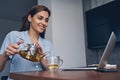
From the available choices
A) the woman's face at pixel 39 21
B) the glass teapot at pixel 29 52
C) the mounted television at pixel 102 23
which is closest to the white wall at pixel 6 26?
the mounted television at pixel 102 23

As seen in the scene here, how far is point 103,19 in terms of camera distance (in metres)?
2.97

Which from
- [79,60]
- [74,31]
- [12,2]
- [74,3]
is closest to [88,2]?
[74,3]

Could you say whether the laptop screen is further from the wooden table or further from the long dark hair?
the long dark hair

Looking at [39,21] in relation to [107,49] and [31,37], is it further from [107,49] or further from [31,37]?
[107,49]

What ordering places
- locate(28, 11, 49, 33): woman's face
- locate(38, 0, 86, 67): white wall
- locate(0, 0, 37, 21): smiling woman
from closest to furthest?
locate(28, 11, 49, 33): woman's face
locate(38, 0, 86, 67): white wall
locate(0, 0, 37, 21): smiling woman

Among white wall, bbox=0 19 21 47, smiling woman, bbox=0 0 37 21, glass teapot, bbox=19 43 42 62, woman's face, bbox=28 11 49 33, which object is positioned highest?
smiling woman, bbox=0 0 37 21

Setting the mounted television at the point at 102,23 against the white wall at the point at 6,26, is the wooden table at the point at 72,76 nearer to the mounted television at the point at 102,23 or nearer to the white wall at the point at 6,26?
the mounted television at the point at 102,23

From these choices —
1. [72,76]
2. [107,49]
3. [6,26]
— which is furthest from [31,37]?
[6,26]

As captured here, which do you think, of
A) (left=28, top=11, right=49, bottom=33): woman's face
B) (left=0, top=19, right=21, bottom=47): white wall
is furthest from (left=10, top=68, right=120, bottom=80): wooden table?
(left=0, top=19, right=21, bottom=47): white wall

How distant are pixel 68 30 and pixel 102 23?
20.7 inches

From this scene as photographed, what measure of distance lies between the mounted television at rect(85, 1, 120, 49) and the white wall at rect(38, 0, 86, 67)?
0.51 feet

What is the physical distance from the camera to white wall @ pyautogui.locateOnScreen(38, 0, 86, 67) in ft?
9.92

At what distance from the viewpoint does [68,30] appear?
3.18m

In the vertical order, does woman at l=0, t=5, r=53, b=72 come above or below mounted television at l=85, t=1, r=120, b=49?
below
